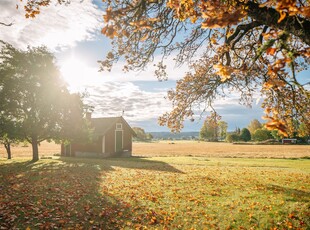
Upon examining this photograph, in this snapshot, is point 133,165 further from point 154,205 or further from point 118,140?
point 154,205

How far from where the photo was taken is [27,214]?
9.27 meters

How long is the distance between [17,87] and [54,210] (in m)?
20.8

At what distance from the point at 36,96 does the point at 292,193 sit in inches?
1025

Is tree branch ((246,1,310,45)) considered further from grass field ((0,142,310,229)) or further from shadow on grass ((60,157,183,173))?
shadow on grass ((60,157,183,173))

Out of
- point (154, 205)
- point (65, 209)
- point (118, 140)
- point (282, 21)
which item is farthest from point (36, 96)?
point (282, 21)

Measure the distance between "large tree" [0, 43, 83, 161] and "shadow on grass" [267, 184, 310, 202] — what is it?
75.5 ft

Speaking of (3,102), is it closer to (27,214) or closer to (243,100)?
(27,214)

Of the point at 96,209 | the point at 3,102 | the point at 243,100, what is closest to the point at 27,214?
the point at 96,209

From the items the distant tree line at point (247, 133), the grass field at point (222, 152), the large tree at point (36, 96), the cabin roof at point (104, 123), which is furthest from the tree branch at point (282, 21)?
the grass field at point (222, 152)

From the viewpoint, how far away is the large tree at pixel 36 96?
26.4 meters

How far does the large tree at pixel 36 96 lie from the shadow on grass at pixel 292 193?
2301cm

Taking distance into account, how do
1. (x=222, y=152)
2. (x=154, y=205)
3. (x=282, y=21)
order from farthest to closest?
(x=222, y=152), (x=154, y=205), (x=282, y=21)

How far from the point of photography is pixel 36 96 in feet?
91.0

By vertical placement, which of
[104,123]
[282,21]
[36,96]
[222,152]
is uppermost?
[36,96]
